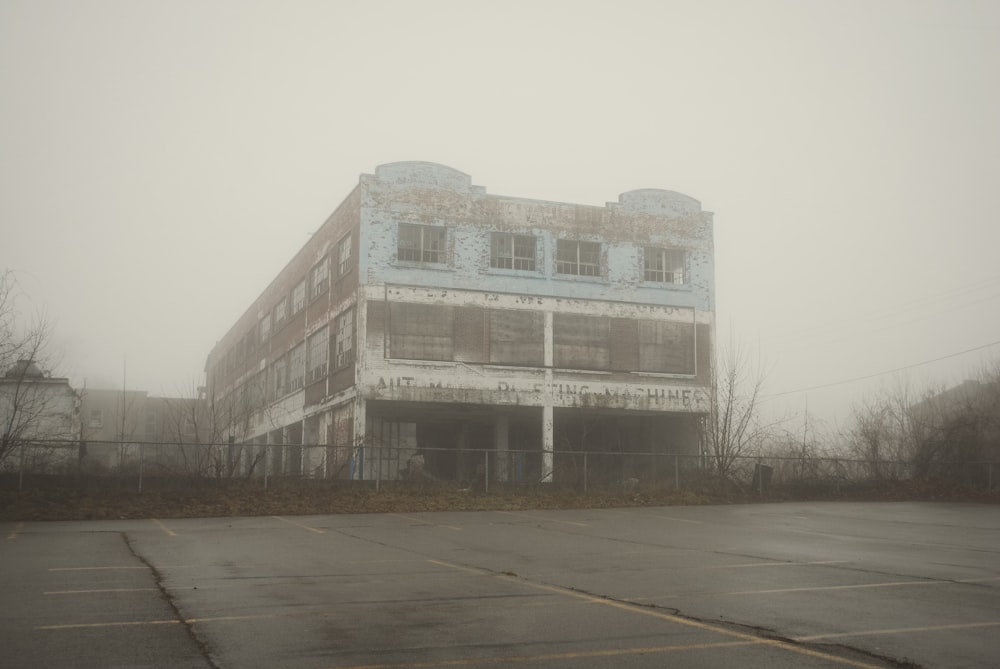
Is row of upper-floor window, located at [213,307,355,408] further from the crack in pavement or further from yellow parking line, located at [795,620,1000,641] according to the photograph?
yellow parking line, located at [795,620,1000,641]

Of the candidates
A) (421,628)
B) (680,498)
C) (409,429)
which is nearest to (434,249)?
(409,429)

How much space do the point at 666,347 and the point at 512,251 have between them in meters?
7.85

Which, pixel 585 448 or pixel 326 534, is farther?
pixel 585 448

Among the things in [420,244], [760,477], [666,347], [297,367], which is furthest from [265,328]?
[760,477]

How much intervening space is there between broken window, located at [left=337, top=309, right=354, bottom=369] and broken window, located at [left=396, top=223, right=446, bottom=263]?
3.21 metres

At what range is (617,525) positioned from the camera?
20969mm

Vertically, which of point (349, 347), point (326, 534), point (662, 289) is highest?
point (662, 289)

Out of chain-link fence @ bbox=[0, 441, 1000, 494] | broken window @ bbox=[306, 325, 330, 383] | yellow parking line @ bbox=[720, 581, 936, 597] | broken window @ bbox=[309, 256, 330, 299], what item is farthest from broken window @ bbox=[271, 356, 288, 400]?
yellow parking line @ bbox=[720, 581, 936, 597]

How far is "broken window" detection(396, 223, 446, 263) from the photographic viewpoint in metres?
37.7

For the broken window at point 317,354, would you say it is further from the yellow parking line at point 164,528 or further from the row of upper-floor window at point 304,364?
the yellow parking line at point 164,528

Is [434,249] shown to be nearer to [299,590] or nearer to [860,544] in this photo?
[860,544]

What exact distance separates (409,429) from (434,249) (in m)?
9.55

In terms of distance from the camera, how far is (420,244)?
37844 millimetres

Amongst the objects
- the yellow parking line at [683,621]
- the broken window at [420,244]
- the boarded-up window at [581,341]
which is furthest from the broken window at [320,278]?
the yellow parking line at [683,621]
